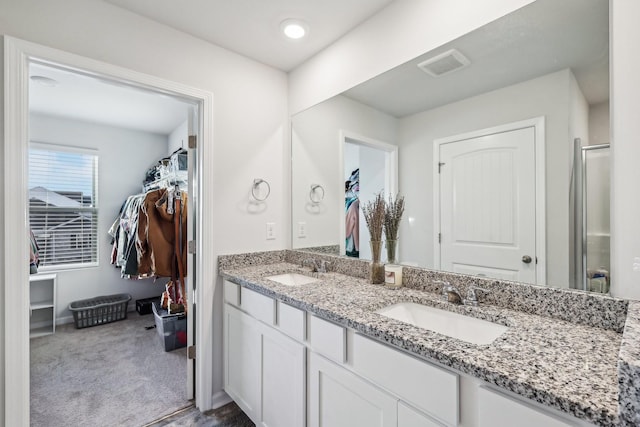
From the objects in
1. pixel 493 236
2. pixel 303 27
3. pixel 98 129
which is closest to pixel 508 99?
pixel 493 236

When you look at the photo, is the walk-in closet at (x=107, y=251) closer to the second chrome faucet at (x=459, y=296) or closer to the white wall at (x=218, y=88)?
the white wall at (x=218, y=88)

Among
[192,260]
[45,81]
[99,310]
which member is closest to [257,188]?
[192,260]

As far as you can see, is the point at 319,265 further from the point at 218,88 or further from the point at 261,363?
the point at 218,88

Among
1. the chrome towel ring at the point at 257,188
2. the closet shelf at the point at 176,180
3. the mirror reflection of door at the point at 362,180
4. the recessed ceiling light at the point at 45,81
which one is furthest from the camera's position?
the closet shelf at the point at 176,180

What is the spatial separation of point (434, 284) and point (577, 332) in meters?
0.59

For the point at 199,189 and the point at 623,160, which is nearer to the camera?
the point at 623,160

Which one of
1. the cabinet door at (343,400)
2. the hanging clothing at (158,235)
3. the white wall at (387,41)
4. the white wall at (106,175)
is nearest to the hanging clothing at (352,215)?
the white wall at (387,41)

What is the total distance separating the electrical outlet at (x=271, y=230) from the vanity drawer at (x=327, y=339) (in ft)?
3.51

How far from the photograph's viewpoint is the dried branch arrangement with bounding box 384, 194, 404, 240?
169 centimetres

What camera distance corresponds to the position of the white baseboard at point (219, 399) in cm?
200

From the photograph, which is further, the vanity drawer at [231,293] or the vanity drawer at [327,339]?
the vanity drawer at [231,293]

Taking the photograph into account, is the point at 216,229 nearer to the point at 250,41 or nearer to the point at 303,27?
the point at 250,41

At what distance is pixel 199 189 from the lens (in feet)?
6.50

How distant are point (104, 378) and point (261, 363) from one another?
161 cm
